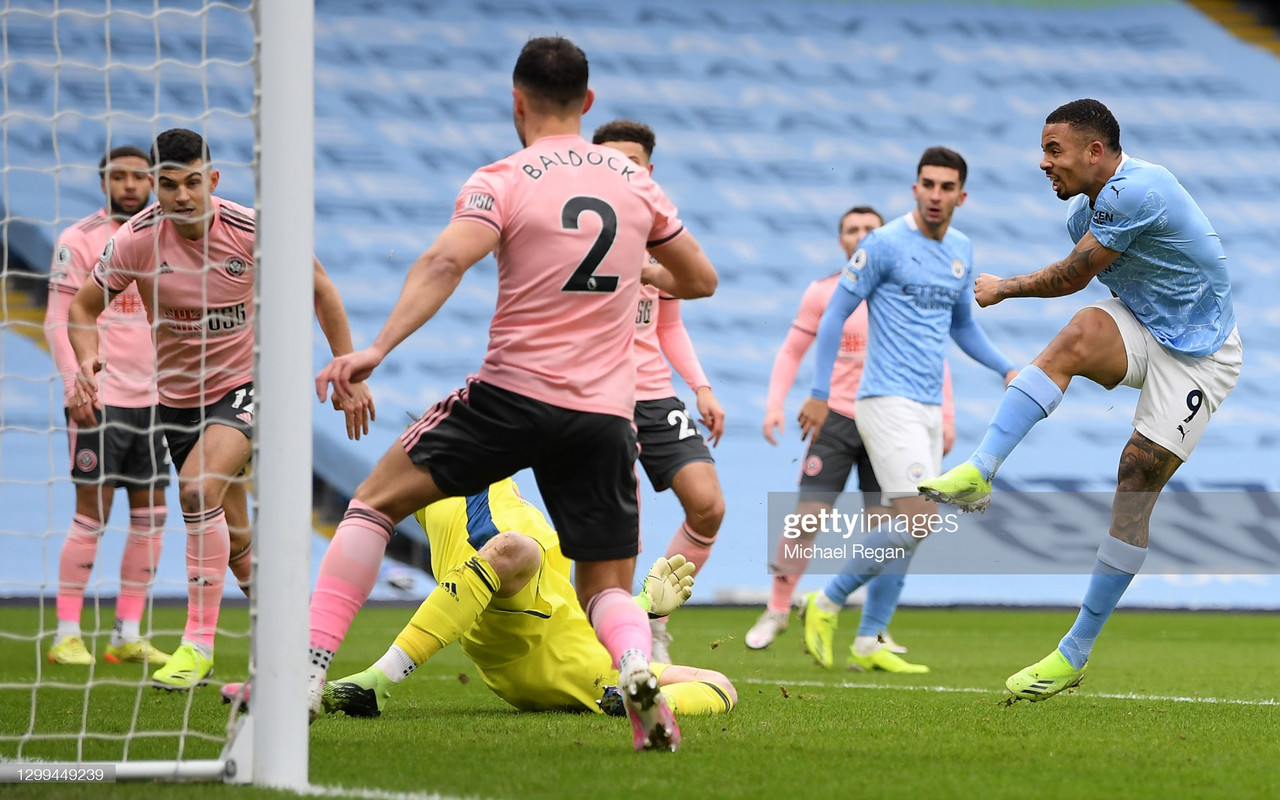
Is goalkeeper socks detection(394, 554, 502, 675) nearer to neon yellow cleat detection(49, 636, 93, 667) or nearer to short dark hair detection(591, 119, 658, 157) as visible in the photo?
short dark hair detection(591, 119, 658, 157)

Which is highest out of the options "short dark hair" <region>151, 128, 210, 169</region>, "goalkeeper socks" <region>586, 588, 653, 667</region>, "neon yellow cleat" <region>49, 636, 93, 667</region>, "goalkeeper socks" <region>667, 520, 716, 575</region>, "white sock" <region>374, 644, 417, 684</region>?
"short dark hair" <region>151, 128, 210, 169</region>

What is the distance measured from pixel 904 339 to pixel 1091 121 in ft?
9.96

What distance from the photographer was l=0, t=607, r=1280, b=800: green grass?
356cm

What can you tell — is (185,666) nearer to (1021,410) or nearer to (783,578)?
(1021,410)

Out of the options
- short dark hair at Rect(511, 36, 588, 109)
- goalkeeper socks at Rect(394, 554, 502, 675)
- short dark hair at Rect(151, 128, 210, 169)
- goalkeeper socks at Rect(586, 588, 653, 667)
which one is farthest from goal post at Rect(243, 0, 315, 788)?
short dark hair at Rect(151, 128, 210, 169)

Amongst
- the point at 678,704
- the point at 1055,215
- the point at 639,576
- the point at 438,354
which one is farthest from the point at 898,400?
the point at 1055,215

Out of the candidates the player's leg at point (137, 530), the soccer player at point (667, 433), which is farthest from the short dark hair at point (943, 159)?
the player's leg at point (137, 530)

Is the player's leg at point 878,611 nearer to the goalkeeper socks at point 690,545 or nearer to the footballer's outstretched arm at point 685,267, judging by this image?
the goalkeeper socks at point 690,545

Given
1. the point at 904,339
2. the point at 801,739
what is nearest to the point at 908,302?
the point at 904,339

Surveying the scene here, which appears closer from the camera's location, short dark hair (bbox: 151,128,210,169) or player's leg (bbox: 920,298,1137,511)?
player's leg (bbox: 920,298,1137,511)

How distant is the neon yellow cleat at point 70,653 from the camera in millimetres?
7723

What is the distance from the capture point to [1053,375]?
5.42m

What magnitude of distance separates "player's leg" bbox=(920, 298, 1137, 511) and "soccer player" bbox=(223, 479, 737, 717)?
1.24m

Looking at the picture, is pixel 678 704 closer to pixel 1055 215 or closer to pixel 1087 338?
pixel 1087 338
